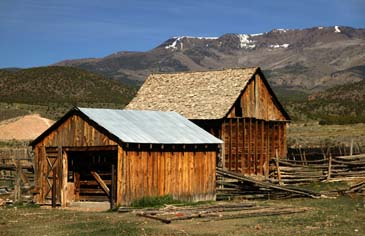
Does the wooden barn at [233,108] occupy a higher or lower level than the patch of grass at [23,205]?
higher

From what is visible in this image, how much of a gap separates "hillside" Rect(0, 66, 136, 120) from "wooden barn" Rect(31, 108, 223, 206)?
80.0m

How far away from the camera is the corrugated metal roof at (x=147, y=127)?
26.8 m

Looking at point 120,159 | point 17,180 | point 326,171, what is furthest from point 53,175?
point 326,171

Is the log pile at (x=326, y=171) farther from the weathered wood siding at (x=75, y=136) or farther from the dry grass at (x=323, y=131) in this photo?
the dry grass at (x=323, y=131)

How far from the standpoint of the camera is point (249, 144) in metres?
39.8

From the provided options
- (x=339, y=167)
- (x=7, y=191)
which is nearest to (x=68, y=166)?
(x=7, y=191)

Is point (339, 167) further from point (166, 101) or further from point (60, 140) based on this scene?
point (60, 140)

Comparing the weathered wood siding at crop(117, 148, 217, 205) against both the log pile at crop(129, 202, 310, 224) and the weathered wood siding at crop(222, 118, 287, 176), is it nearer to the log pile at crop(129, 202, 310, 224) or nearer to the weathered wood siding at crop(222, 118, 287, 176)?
the log pile at crop(129, 202, 310, 224)

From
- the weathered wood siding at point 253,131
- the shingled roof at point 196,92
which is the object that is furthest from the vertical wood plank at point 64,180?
the weathered wood siding at point 253,131

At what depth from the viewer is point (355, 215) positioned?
78.5 feet

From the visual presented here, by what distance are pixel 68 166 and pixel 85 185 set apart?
1.40 meters

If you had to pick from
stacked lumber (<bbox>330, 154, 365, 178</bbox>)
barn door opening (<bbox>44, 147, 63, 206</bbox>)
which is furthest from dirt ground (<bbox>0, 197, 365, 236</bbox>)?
stacked lumber (<bbox>330, 154, 365, 178</bbox>)

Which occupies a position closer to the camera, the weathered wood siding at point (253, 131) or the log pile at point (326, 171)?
the log pile at point (326, 171)

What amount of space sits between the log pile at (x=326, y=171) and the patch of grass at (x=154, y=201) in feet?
33.1
